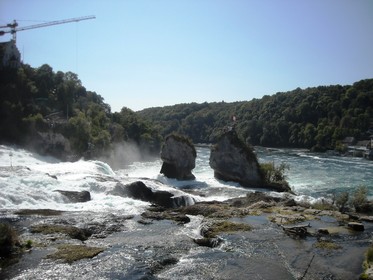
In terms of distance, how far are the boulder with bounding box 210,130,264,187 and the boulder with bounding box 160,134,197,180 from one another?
412 centimetres

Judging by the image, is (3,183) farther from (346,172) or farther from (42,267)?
(346,172)

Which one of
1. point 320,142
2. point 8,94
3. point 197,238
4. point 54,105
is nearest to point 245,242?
point 197,238

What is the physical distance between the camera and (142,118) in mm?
144125

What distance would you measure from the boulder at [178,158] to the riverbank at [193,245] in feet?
80.9

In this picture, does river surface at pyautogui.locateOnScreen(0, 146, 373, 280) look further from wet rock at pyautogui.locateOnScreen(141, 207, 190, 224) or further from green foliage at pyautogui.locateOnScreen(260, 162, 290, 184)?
green foliage at pyautogui.locateOnScreen(260, 162, 290, 184)

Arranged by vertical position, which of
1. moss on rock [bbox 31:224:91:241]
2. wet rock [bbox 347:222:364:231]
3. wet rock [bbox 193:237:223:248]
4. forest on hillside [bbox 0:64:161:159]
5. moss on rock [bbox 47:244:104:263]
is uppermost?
forest on hillside [bbox 0:64:161:159]

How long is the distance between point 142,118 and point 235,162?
90.8m

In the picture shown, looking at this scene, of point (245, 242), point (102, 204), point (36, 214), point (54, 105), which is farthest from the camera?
point (54, 105)

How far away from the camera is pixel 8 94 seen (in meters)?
79.9

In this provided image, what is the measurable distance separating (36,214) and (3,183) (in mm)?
7043

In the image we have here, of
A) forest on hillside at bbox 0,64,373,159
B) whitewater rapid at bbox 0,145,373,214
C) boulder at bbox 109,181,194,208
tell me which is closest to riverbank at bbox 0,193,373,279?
whitewater rapid at bbox 0,145,373,214

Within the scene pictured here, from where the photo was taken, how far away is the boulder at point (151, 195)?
4091 centimetres

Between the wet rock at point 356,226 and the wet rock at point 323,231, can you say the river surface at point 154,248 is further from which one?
the wet rock at point 323,231

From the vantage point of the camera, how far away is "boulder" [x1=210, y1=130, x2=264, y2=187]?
185ft
